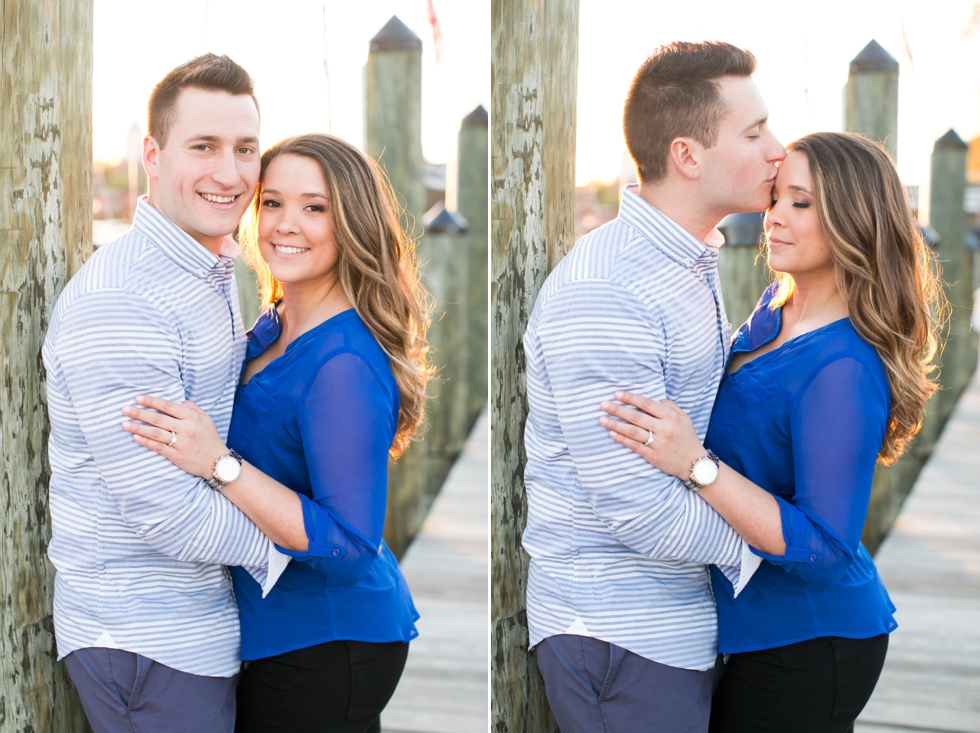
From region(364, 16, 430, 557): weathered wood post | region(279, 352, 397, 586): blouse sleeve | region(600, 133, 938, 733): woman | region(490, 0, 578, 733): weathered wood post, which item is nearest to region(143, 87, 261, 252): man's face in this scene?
region(279, 352, 397, 586): blouse sleeve

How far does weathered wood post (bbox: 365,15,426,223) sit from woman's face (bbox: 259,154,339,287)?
2.61 metres

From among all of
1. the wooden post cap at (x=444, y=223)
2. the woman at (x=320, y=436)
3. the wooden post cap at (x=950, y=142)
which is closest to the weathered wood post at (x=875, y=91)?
the wooden post cap at (x=444, y=223)

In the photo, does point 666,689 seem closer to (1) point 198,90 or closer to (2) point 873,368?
(2) point 873,368

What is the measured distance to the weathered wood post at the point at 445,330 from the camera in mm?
6168

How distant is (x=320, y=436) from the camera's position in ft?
6.04

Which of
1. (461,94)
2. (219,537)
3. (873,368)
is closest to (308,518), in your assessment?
(219,537)

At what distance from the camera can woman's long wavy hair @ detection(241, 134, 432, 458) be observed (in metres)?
2.02

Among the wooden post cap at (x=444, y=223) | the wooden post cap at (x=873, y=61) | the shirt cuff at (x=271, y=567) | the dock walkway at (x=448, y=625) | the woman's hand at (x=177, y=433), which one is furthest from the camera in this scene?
the wooden post cap at (x=444, y=223)

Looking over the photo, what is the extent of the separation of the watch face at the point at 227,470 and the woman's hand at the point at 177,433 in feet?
0.04

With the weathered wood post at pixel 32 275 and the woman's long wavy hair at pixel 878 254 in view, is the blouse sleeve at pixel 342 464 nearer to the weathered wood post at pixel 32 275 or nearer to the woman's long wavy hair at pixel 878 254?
the weathered wood post at pixel 32 275

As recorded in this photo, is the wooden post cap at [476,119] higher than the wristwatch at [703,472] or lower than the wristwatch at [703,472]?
higher

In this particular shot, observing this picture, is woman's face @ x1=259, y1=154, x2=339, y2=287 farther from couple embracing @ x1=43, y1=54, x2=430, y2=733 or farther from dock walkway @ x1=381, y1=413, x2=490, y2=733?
dock walkway @ x1=381, y1=413, x2=490, y2=733

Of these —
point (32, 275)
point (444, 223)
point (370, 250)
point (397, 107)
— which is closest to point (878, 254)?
point (370, 250)

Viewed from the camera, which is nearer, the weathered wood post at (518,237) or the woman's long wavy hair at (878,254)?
the woman's long wavy hair at (878,254)
